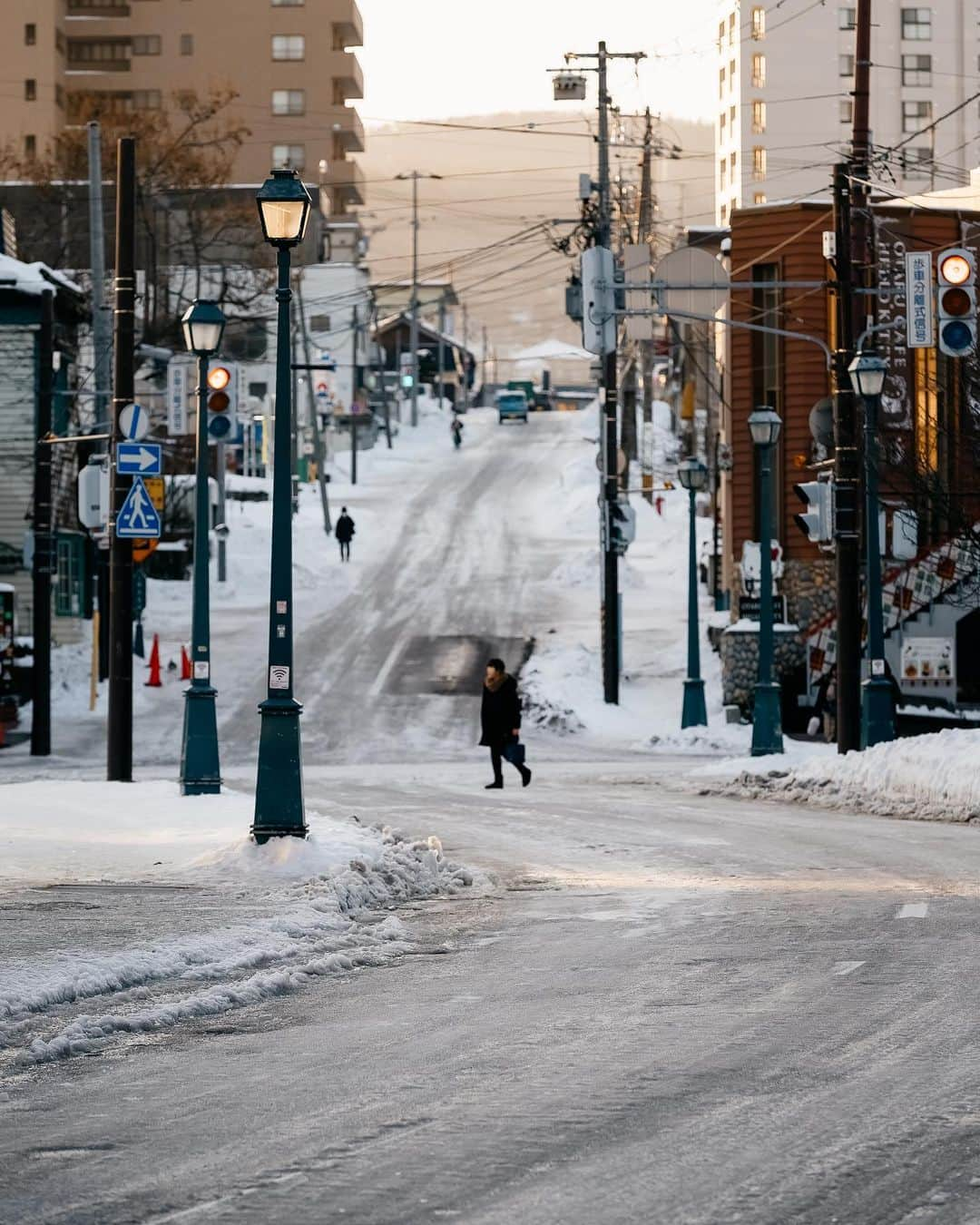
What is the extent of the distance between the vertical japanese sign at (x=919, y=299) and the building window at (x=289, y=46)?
9899cm

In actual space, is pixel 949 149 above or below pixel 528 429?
above

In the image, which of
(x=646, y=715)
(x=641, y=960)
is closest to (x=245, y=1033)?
(x=641, y=960)

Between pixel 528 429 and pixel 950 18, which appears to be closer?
pixel 950 18

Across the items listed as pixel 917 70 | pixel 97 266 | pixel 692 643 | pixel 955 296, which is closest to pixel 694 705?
pixel 692 643

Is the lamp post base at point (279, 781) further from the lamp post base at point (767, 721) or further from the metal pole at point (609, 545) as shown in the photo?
the metal pole at point (609, 545)

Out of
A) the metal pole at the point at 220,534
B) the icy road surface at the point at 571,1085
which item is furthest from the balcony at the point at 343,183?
the icy road surface at the point at 571,1085

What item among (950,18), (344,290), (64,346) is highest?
(950,18)

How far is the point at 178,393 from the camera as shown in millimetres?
49125

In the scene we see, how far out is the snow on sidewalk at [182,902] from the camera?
9.44 meters

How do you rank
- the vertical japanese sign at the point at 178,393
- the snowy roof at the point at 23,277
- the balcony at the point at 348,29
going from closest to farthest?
1. the snowy roof at the point at 23,277
2. the vertical japanese sign at the point at 178,393
3. the balcony at the point at 348,29

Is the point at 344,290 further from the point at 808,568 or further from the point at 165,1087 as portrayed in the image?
the point at 165,1087

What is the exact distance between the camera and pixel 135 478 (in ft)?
78.7

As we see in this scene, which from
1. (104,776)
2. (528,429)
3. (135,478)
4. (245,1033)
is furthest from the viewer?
(528,429)

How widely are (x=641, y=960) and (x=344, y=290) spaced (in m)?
98.4
